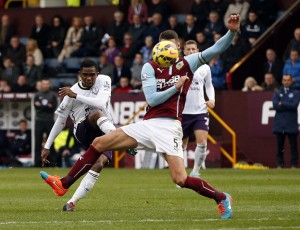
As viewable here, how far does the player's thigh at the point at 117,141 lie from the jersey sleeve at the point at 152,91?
1.65 feet

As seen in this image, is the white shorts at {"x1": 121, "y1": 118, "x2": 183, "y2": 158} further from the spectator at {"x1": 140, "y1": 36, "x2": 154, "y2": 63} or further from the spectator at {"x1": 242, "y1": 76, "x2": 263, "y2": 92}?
the spectator at {"x1": 140, "y1": 36, "x2": 154, "y2": 63}

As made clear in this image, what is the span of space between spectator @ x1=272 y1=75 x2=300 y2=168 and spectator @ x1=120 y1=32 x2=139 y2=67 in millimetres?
6022

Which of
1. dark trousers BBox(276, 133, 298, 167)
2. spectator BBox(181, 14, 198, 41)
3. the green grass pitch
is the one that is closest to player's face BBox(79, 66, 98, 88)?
the green grass pitch

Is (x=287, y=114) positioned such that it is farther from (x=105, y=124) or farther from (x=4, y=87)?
(x=105, y=124)

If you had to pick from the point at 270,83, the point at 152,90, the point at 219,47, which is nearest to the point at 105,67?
the point at 270,83

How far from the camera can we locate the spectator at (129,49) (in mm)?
30922

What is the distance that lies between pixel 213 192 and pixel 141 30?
19.0m

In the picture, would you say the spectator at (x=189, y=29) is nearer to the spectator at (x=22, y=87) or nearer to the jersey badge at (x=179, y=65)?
the spectator at (x=22, y=87)

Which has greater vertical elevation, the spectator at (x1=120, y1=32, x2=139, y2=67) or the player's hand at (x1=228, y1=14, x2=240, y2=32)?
the player's hand at (x1=228, y1=14, x2=240, y2=32)

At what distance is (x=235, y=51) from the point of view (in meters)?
29.1

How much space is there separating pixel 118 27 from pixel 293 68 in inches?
286

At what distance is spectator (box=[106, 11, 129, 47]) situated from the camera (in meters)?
32.1

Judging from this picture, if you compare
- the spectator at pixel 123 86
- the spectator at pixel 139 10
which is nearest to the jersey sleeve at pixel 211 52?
the spectator at pixel 123 86

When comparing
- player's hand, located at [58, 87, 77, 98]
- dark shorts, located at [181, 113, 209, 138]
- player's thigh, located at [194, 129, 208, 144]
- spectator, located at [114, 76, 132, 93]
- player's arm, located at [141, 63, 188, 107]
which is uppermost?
player's arm, located at [141, 63, 188, 107]
